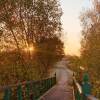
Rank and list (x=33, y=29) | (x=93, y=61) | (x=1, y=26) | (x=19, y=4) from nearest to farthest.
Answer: (x=93, y=61)
(x=1, y=26)
(x=19, y=4)
(x=33, y=29)

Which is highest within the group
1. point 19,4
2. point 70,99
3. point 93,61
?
point 19,4

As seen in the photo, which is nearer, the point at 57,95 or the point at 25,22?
the point at 57,95

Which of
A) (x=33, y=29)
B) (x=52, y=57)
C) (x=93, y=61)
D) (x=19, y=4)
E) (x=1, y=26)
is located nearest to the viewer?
(x=93, y=61)

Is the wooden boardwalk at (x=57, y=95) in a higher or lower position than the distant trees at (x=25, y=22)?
lower

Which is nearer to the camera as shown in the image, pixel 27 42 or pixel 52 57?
pixel 27 42

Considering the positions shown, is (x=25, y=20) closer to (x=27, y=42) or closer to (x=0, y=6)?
A: (x=27, y=42)

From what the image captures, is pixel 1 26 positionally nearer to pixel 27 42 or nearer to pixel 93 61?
pixel 27 42

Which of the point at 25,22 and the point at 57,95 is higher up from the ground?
the point at 25,22

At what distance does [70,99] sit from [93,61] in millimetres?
2953

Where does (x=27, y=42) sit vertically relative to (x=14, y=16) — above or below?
below

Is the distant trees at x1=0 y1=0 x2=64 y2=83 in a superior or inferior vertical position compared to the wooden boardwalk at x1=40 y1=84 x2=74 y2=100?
superior

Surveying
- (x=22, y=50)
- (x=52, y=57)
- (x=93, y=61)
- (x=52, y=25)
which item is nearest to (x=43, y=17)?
(x=52, y=25)

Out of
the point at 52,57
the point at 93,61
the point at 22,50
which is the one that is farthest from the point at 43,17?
the point at 52,57

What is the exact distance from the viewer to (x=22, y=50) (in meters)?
29.1
